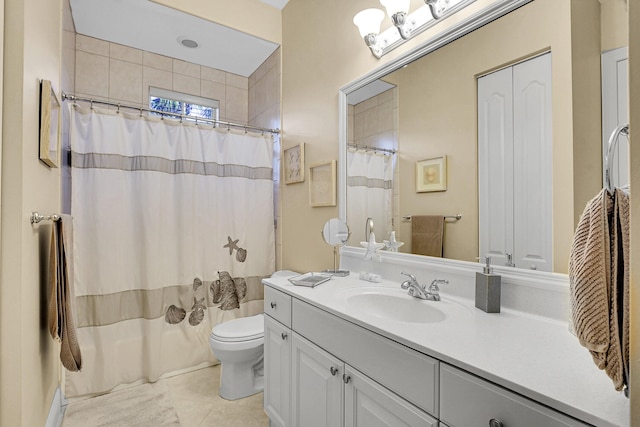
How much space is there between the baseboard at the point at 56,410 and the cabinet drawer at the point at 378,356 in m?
1.47

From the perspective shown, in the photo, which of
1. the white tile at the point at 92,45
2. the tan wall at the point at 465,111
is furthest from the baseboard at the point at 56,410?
the white tile at the point at 92,45

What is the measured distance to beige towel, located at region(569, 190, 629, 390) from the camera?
1.86ft

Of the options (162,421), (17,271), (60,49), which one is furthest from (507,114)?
(60,49)

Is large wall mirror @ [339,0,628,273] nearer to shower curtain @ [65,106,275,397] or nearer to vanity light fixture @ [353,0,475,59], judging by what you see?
vanity light fixture @ [353,0,475,59]

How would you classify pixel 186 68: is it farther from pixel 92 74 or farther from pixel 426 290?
pixel 426 290

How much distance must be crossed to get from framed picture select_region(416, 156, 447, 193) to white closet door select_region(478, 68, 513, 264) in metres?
0.16

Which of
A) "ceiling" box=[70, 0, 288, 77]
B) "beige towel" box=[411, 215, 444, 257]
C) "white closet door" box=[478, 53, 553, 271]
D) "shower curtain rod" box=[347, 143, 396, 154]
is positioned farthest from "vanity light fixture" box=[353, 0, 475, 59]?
"ceiling" box=[70, 0, 288, 77]

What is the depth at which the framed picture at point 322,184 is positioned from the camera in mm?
2068

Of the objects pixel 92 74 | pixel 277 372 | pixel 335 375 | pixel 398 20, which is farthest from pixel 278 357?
pixel 92 74

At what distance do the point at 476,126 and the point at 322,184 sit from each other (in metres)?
1.10

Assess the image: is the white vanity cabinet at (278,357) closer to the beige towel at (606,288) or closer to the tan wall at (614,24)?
the beige towel at (606,288)

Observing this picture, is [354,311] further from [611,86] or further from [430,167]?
[611,86]

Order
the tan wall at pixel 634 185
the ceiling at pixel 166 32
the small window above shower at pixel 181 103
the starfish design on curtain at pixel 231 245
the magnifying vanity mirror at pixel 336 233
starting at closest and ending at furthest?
the tan wall at pixel 634 185 → the magnifying vanity mirror at pixel 336 233 → the ceiling at pixel 166 32 → the starfish design on curtain at pixel 231 245 → the small window above shower at pixel 181 103

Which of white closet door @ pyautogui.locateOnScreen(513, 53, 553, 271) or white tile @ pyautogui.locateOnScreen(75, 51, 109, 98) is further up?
white tile @ pyautogui.locateOnScreen(75, 51, 109, 98)
